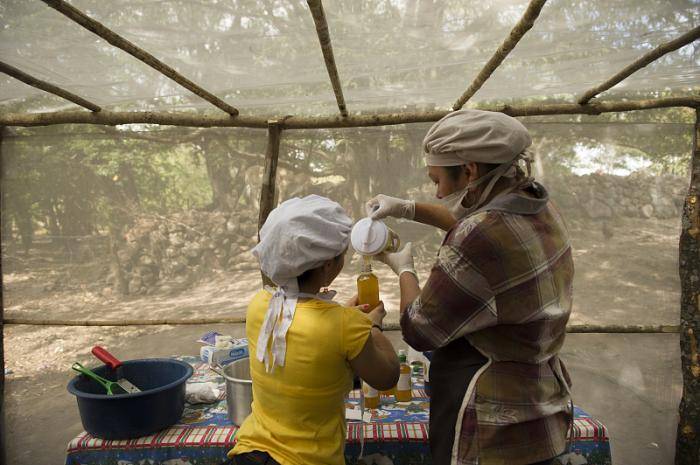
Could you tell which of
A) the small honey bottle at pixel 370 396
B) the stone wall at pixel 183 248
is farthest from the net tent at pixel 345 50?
the small honey bottle at pixel 370 396

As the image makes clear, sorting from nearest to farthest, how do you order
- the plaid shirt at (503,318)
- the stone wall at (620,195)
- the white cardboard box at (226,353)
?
the plaid shirt at (503,318) → the white cardboard box at (226,353) → the stone wall at (620,195)

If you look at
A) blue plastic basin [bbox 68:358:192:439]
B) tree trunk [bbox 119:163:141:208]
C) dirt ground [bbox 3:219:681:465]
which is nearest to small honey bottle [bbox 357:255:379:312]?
blue plastic basin [bbox 68:358:192:439]

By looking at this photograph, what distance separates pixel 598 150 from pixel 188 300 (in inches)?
119

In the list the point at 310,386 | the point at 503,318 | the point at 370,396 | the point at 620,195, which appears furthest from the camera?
the point at 620,195

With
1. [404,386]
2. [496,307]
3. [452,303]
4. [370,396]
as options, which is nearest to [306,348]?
[452,303]

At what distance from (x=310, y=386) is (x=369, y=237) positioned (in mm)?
554

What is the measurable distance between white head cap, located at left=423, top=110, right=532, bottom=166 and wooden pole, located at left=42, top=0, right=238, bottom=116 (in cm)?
156

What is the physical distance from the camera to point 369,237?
5.64ft

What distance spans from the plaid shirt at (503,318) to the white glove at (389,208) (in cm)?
55

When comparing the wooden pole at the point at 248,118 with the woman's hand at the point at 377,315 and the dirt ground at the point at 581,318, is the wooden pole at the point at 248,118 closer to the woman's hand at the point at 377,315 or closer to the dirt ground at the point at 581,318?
the dirt ground at the point at 581,318

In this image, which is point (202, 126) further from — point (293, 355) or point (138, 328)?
point (293, 355)

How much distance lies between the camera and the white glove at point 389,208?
6.15 feet

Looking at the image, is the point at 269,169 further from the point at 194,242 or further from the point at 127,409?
the point at 127,409

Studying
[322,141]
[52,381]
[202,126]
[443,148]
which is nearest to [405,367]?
[443,148]
